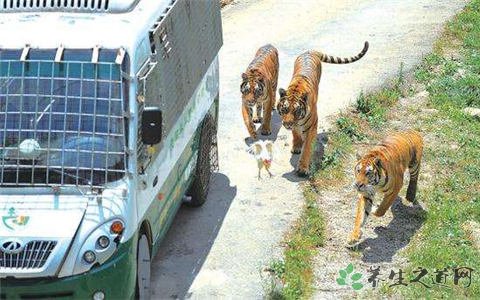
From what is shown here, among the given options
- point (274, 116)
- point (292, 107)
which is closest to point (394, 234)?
point (292, 107)

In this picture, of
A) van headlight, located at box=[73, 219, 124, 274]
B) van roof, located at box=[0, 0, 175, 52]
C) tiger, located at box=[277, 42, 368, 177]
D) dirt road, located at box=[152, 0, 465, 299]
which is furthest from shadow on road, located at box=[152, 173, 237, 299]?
van roof, located at box=[0, 0, 175, 52]

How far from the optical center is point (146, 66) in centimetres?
812

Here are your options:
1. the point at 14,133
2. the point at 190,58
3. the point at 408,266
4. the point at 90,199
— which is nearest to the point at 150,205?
the point at 90,199

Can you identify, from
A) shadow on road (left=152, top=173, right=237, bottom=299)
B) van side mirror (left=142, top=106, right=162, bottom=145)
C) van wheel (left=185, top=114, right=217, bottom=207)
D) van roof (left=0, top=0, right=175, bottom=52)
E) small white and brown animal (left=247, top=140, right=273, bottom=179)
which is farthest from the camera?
small white and brown animal (left=247, top=140, right=273, bottom=179)

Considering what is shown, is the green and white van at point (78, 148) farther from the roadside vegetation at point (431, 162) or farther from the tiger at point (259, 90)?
the tiger at point (259, 90)

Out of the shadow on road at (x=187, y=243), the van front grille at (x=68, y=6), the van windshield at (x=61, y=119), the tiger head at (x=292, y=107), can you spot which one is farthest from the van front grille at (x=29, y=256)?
the tiger head at (x=292, y=107)

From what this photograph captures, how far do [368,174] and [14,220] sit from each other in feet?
13.0

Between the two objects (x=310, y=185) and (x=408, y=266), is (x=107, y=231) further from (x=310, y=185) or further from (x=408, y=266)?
(x=310, y=185)

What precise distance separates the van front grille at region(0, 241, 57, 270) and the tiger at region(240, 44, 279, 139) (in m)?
5.90

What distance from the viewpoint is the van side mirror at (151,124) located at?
7594 millimetres

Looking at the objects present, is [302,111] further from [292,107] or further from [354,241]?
[354,241]

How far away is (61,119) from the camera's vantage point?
769 cm

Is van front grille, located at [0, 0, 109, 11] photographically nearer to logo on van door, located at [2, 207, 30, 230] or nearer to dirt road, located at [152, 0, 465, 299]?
logo on van door, located at [2, 207, 30, 230]

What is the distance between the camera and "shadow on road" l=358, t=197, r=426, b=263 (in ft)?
32.3
